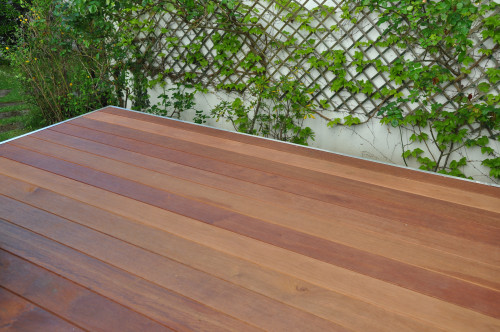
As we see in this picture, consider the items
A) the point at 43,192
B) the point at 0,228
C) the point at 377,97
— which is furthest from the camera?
the point at 377,97

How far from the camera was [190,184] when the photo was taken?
5.70 feet

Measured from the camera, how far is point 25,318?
105cm

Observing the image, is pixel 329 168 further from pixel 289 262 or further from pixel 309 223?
pixel 289 262

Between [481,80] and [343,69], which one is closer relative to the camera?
[481,80]

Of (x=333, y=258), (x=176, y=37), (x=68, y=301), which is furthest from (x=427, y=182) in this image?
(x=176, y=37)

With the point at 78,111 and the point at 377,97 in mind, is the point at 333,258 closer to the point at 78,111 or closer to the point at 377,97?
the point at 377,97

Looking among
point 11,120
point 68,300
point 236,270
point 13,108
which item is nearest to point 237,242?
point 236,270

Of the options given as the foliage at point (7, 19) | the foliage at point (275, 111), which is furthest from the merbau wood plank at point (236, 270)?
the foliage at point (7, 19)

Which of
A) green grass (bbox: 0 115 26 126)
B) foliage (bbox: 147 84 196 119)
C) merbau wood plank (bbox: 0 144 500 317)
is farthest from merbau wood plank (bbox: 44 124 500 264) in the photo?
green grass (bbox: 0 115 26 126)

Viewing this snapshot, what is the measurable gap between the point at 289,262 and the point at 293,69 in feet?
6.80

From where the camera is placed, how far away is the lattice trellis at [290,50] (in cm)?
266

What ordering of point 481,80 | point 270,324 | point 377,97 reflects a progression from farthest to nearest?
point 377,97
point 481,80
point 270,324

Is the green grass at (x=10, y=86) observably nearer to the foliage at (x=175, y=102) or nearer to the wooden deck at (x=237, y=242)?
the foliage at (x=175, y=102)

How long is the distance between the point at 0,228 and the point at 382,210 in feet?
4.69
